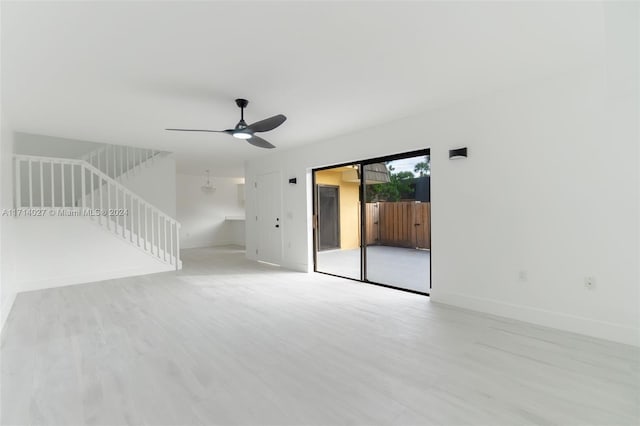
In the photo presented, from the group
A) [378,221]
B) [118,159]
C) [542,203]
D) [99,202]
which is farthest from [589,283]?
[118,159]

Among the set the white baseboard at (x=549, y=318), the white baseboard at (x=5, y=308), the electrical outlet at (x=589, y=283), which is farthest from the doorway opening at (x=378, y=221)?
the white baseboard at (x=5, y=308)

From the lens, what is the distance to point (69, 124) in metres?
4.36

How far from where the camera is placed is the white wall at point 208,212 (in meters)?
Answer: 9.95

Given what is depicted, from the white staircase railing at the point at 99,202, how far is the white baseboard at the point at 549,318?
525 centimetres

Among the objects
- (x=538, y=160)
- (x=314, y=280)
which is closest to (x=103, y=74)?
(x=314, y=280)

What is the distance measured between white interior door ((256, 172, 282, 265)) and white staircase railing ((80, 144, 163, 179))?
2496 millimetres

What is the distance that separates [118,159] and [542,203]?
8.04 m

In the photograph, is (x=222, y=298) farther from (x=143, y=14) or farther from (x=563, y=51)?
(x=563, y=51)

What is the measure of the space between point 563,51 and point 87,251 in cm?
696

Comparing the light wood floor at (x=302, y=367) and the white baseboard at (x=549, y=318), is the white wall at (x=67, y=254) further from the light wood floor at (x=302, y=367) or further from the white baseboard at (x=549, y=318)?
the white baseboard at (x=549, y=318)

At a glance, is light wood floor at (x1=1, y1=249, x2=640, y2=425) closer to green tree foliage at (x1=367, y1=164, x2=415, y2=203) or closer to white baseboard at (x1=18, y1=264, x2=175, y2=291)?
white baseboard at (x1=18, y1=264, x2=175, y2=291)

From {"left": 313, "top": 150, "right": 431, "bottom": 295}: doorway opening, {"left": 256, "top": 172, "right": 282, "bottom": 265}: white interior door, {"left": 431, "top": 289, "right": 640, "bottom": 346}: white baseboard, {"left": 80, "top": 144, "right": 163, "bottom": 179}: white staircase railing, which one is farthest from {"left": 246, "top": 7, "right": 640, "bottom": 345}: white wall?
{"left": 80, "top": 144, "right": 163, "bottom": 179}: white staircase railing

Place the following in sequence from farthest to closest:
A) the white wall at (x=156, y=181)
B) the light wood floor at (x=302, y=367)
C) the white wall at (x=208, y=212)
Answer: the white wall at (x=208, y=212) < the white wall at (x=156, y=181) < the light wood floor at (x=302, y=367)

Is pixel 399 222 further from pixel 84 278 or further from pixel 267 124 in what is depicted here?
pixel 84 278
